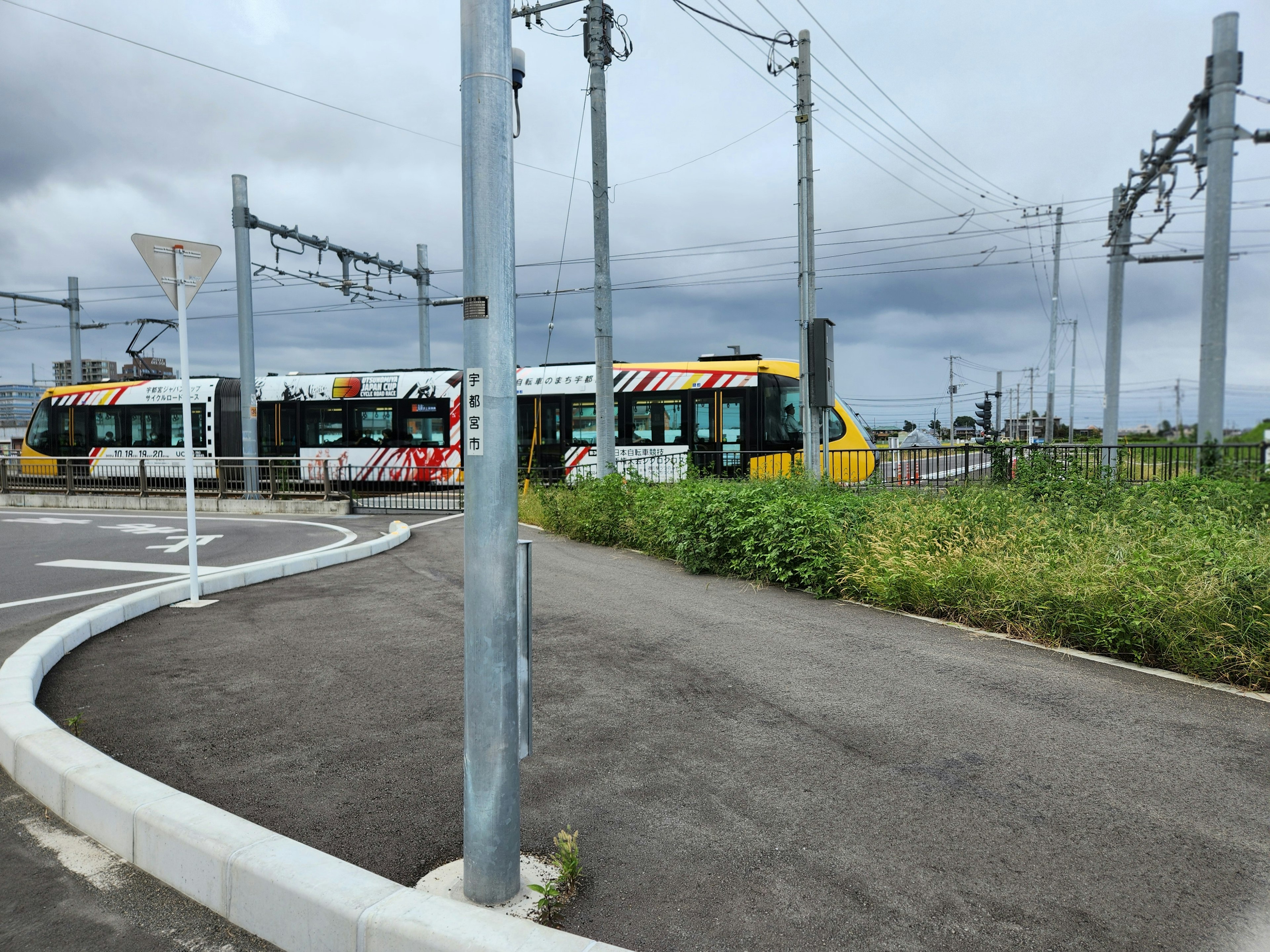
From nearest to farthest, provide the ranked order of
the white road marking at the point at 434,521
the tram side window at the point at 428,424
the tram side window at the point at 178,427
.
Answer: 1. the white road marking at the point at 434,521
2. the tram side window at the point at 428,424
3. the tram side window at the point at 178,427

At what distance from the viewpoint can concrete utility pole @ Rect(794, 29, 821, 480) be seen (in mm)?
12727

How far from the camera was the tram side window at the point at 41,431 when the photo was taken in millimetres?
26828

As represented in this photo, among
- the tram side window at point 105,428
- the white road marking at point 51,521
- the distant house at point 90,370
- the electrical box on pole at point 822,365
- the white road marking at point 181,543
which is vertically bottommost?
the white road marking at point 51,521

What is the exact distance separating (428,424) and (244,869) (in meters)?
20.4

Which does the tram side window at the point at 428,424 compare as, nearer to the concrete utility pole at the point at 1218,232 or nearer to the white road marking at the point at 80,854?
the concrete utility pole at the point at 1218,232

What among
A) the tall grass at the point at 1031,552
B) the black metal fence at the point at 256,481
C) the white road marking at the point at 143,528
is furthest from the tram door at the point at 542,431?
the tall grass at the point at 1031,552

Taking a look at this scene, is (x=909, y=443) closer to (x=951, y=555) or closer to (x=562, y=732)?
(x=951, y=555)

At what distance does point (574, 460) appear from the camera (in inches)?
825

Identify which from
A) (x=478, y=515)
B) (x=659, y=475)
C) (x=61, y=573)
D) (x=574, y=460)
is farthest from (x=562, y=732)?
(x=574, y=460)

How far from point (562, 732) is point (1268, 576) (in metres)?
4.87

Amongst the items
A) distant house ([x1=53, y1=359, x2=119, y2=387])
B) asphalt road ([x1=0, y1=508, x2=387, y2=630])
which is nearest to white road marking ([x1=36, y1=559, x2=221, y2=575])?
asphalt road ([x1=0, y1=508, x2=387, y2=630])

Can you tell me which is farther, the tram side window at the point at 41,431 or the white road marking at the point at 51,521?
the tram side window at the point at 41,431

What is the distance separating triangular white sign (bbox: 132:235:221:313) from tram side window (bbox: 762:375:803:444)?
13263 mm

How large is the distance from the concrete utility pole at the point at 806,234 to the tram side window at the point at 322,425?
50.6ft
